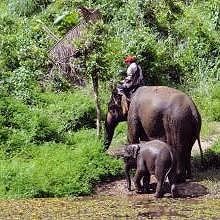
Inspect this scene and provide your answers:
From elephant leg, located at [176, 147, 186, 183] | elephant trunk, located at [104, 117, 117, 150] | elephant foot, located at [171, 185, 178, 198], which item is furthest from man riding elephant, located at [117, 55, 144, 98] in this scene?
elephant foot, located at [171, 185, 178, 198]

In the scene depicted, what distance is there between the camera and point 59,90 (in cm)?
1542

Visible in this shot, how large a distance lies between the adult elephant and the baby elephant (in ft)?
1.16

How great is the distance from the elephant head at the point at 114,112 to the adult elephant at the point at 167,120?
478 mm

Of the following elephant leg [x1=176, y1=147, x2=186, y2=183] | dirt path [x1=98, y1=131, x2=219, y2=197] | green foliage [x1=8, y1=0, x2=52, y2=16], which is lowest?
dirt path [x1=98, y1=131, x2=219, y2=197]

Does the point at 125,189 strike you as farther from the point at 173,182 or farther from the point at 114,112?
the point at 114,112

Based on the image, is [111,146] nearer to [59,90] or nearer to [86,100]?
[86,100]

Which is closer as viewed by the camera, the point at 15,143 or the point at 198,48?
the point at 15,143

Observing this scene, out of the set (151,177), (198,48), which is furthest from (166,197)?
(198,48)

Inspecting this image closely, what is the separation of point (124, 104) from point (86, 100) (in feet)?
10.4

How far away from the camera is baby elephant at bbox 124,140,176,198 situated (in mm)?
Answer: 9672

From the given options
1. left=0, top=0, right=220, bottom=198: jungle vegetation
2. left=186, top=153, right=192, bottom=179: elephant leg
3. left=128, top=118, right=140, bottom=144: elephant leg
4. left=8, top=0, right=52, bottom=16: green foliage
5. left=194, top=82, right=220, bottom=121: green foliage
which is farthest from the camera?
left=8, top=0, right=52, bottom=16: green foliage

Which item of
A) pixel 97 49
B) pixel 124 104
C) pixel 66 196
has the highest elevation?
pixel 97 49

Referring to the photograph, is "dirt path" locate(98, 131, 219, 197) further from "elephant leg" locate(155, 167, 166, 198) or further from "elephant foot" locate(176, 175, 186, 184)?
"elephant leg" locate(155, 167, 166, 198)

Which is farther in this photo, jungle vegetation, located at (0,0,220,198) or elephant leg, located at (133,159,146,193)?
jungle vegetation, located at (0,0,220,198)
